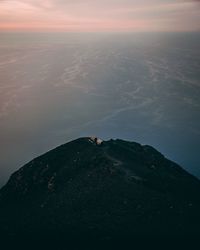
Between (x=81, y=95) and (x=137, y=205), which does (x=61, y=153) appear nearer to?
(x=137, y=205)

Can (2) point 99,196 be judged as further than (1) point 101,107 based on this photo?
No

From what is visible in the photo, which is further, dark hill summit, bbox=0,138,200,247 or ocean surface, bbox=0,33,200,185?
ocean surface, bbox=0,33,200,185

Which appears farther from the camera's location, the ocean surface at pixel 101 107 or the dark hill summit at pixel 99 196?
the ocean surface at pixel 101 107

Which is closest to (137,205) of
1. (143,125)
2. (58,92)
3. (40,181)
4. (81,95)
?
(40,181)
